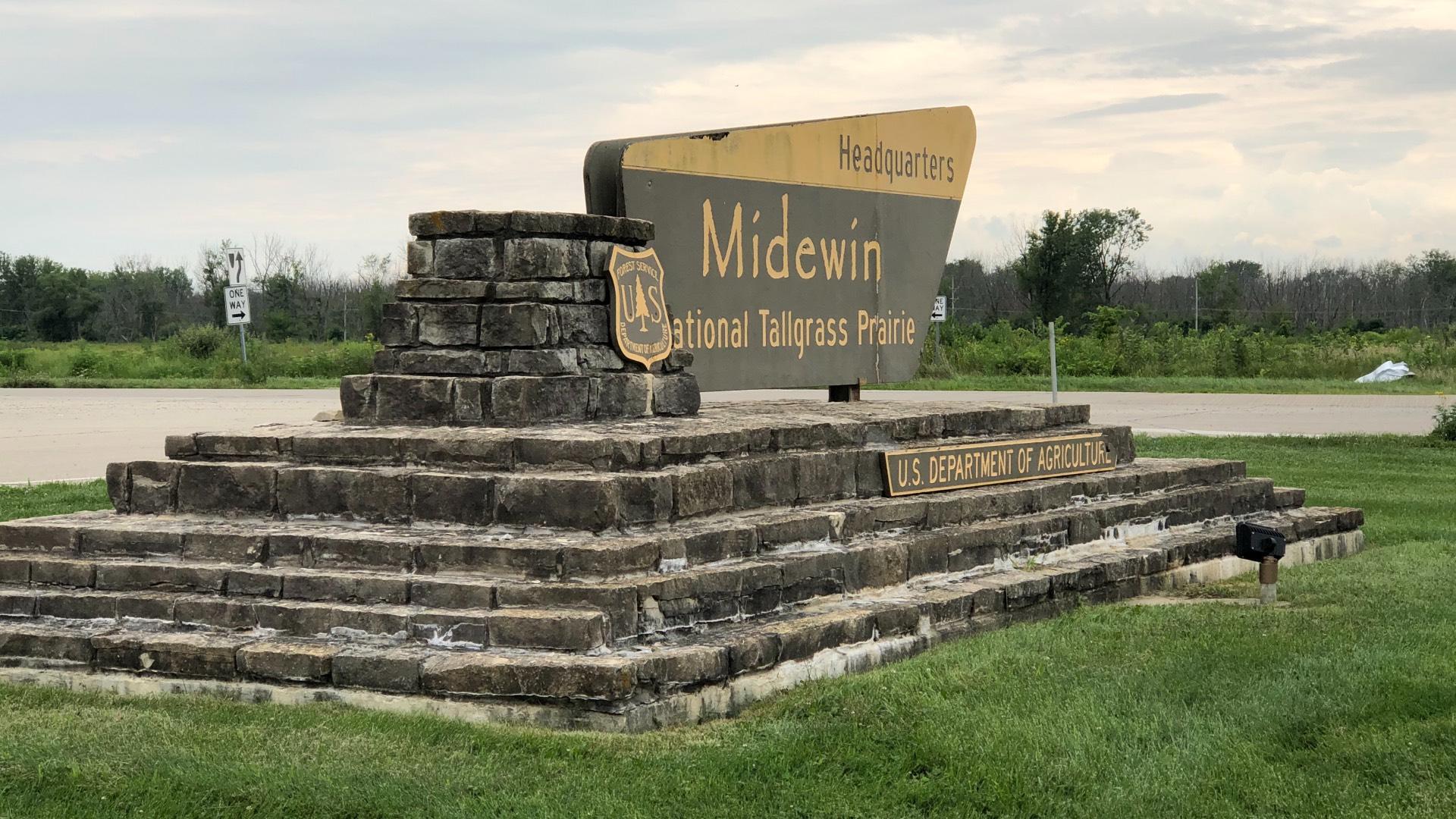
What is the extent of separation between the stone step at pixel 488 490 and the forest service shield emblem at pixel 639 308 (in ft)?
2.63

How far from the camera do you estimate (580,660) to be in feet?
17.8

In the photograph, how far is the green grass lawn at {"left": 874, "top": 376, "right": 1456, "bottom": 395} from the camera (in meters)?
26.4

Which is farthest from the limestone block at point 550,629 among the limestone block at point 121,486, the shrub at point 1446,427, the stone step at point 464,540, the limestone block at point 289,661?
the shrub at point 1446,427

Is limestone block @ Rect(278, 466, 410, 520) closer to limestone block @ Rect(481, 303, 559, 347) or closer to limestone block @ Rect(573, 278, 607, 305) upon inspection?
limestone block @ Rect(481, 303, 559, 347)

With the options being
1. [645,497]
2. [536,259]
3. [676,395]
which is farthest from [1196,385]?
[645,497]

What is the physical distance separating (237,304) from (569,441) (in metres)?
20.8

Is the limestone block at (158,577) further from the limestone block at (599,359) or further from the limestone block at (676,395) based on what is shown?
the limestone block at (676,395)

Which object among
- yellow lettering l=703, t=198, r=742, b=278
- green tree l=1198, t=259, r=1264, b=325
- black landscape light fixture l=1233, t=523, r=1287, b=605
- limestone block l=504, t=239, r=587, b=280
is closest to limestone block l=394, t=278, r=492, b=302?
limestone block l=504, t=239, r=587, b=280

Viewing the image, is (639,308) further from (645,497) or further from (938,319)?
(938,319)

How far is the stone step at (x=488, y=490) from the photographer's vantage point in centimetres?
605

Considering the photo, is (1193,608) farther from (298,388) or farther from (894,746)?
(298,388)

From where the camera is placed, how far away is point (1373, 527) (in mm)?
11359

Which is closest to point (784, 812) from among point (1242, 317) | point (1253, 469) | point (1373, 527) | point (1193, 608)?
point (1193, 608)

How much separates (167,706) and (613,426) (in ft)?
7.38
